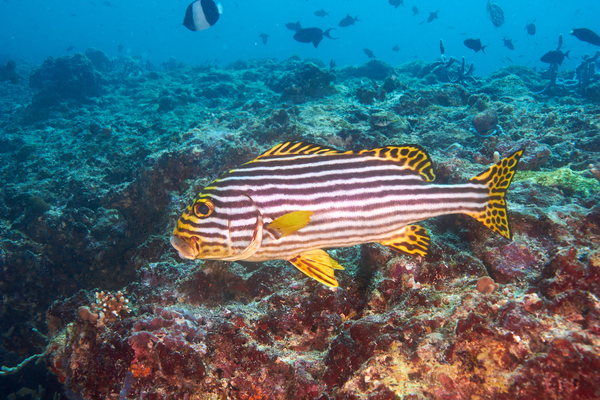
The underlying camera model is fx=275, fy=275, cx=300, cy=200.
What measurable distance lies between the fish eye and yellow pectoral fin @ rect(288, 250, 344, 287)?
818 millimetres

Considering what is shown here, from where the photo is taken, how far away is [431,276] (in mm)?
2639

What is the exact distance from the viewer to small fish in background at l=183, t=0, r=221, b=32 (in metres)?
8.30

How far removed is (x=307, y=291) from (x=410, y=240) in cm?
117

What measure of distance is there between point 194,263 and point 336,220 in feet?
7.51

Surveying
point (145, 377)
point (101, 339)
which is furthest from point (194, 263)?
point (145, 377)

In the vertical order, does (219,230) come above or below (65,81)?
below

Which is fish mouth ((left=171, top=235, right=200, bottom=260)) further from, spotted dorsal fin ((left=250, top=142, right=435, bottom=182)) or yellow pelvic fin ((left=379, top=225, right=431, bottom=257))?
yellow pelvic fin ((left=379, top=225, right=431, bottom=257))

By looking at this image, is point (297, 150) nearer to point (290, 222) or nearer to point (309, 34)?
point (290, 222)

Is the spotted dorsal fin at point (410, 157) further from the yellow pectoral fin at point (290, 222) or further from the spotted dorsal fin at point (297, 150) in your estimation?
the yellow pectoral fin at point (290, 222)

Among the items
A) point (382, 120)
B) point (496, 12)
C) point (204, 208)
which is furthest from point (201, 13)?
point (496, 12)

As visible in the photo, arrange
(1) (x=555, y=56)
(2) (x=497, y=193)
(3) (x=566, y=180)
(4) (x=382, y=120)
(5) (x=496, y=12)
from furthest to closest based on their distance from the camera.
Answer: (5) (x=496, y=12)
(1) (x=555, y=56)
(4) (x=382, y=120)
(3) (x=566, y=180)
(2) (x=497, y=193)

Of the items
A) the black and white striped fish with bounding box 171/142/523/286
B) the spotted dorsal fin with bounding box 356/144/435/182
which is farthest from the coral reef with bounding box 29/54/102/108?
the spotted dorsal fin with bounding box 356/144/435/182

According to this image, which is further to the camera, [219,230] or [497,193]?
[497,193]

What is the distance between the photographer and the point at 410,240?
2.59 meters
